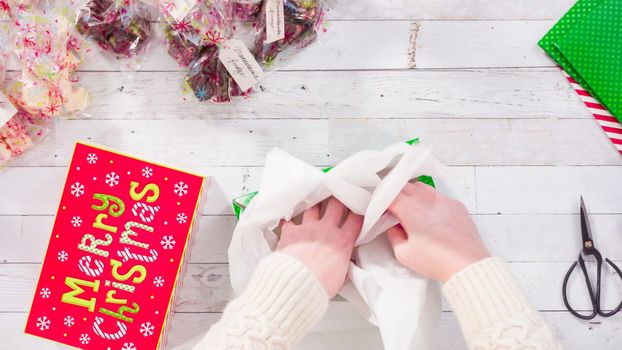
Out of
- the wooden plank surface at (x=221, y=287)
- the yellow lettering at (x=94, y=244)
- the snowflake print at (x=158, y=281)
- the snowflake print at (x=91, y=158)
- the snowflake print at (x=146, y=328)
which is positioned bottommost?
the wooden plank surface at (x=221, y=287)

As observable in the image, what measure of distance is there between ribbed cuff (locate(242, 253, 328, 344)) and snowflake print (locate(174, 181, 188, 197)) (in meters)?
0.18

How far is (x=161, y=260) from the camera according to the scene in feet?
2.80

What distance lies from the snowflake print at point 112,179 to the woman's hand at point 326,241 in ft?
0.88

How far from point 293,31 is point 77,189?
17.7 inches

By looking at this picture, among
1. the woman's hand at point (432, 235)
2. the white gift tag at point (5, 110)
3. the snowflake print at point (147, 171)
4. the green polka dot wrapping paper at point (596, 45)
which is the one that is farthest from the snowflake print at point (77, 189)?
the green polka dot wrapping paper at point (596, 45)

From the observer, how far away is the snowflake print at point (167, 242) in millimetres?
849

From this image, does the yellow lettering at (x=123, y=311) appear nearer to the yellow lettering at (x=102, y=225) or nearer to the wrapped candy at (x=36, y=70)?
the yellow lettering at (x=102, y=225)

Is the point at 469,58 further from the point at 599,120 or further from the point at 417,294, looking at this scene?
the point at 417,294

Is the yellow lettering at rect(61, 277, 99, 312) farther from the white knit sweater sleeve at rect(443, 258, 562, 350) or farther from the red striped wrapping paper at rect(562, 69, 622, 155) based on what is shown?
the red striped wrapping paper at rect(562, 69, 622, 155)

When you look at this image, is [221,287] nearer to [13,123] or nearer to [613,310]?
[13,123]

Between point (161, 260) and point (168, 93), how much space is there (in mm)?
329

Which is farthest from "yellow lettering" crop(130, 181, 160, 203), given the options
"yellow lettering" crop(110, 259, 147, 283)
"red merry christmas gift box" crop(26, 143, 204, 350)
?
"yellow lettering" crop(110, 259, 147, 283)

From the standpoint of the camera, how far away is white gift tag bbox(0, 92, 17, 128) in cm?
94

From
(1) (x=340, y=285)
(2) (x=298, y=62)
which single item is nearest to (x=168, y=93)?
(2) (x=298, y=62)
